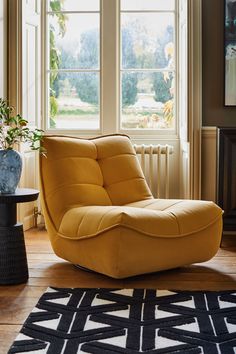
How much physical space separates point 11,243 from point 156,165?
2.12 meters

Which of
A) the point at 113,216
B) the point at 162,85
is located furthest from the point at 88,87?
the point at 113,216

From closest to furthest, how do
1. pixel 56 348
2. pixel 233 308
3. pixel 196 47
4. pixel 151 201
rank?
1. pixel 56 348
2. pixel 233 308
3. pixel 151 201
4. pixel 196 47

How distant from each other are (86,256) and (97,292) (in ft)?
1.21

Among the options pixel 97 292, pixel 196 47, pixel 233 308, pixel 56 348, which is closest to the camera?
pixel 56 348

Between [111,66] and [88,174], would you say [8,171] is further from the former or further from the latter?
[111,66]

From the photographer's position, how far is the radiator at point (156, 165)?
4973 mm

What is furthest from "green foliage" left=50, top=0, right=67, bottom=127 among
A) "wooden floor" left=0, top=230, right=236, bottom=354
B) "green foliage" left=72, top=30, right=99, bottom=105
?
"wooden floor" left=0, top=230, right=236, bottom=354

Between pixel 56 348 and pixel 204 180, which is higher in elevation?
pixel 204 180

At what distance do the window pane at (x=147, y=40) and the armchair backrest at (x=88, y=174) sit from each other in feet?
4.56

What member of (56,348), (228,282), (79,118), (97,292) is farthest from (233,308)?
(79,118)

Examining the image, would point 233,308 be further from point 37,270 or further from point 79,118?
point 79,118

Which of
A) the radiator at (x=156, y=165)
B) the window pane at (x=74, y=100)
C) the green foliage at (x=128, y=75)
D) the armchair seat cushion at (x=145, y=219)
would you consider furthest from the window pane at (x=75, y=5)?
the armchair seat cushion at (x=145, y=219)

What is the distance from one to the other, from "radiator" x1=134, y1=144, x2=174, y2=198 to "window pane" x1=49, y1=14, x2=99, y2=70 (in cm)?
98

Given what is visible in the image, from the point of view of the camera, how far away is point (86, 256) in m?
3.35
